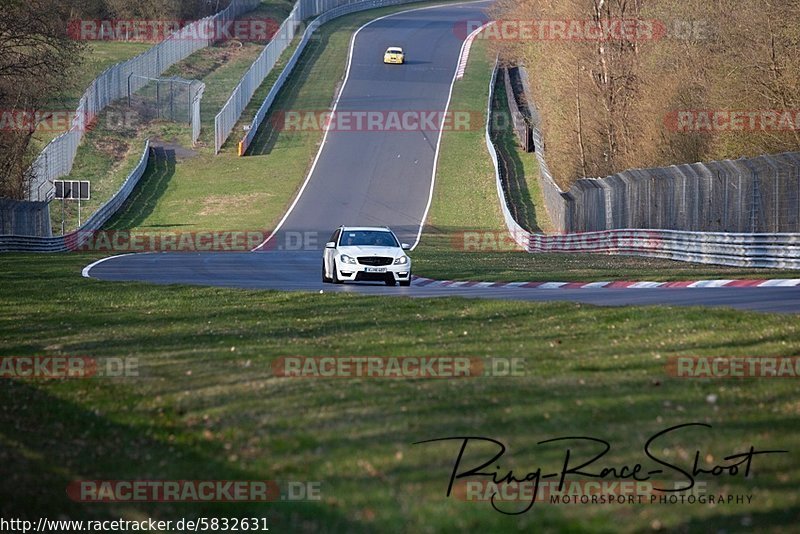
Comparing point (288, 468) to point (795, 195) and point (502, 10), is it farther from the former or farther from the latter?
point (502, 10)

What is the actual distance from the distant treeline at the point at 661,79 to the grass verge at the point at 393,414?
24425mm

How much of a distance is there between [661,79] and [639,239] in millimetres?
12556

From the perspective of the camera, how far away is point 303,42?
92688 millimetres

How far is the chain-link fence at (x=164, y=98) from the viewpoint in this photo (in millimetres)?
70562

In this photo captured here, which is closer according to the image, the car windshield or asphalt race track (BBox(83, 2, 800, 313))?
asphalt race track (BBox(83, 2, 800, 313))

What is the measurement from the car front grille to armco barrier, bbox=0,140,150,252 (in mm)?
21086

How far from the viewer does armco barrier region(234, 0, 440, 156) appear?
69.8 metres
